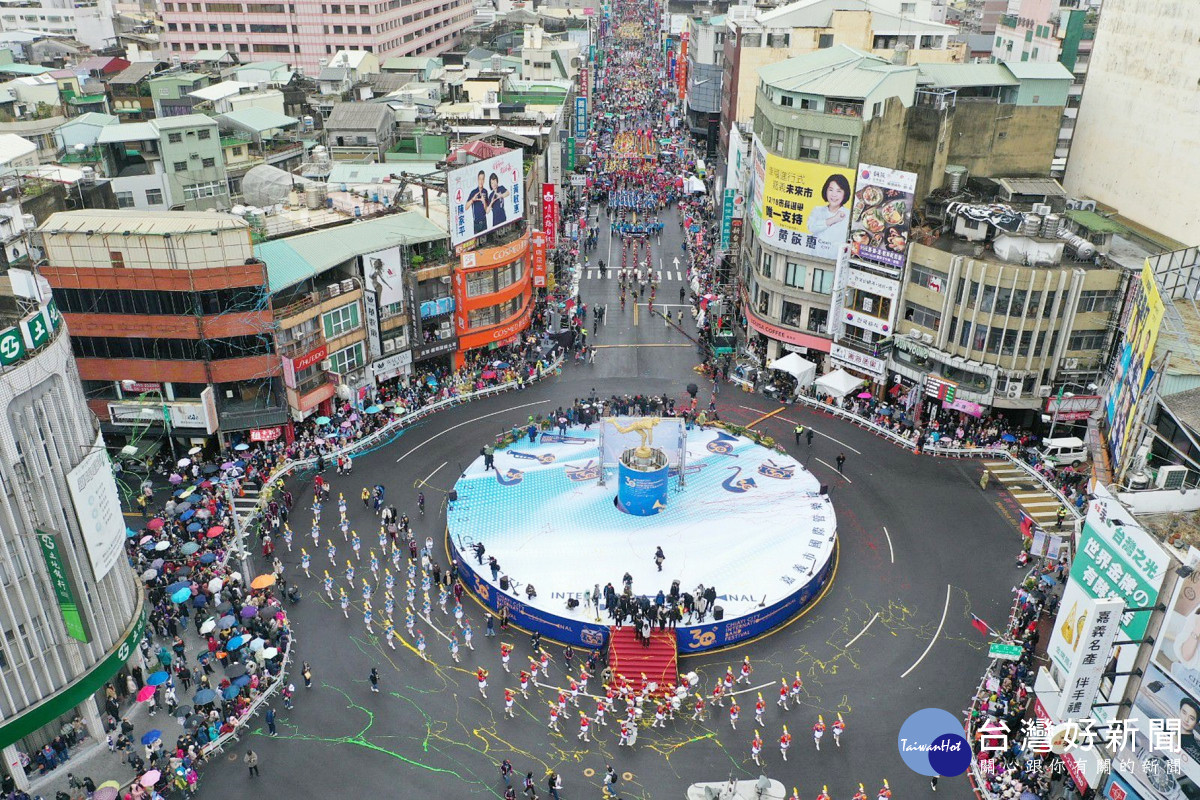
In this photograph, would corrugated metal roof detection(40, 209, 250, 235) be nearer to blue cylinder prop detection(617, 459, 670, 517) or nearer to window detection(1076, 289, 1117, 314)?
blue cylinder prop detection(617, 459, 670, 517)

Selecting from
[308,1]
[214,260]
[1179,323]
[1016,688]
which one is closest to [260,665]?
[214,260]

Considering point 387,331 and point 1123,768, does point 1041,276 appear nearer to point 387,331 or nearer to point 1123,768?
point 1123,768

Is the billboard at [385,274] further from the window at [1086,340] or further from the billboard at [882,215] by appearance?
the window at [1086,340]

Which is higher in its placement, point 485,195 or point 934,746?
point 485,195

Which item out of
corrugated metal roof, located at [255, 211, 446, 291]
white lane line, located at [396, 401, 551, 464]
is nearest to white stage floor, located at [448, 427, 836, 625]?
white lane line, located at [396, 401, 551, 464]

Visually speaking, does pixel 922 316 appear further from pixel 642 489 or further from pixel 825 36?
pixel 825 36

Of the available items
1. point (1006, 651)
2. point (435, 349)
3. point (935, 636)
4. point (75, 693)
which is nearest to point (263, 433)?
point (435, 349)
